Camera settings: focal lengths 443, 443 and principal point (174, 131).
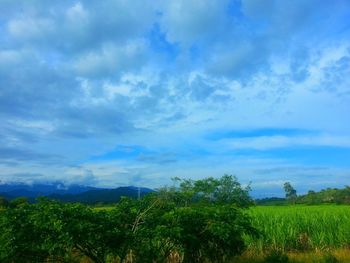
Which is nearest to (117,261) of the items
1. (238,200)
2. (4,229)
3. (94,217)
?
(94,217)

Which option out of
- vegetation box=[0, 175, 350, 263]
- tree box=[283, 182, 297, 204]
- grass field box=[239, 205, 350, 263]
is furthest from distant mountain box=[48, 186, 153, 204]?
tree box=[283, 182, 297, 204]

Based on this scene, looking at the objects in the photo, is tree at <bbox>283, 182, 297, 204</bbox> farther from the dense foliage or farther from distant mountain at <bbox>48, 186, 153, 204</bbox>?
the dense foliage

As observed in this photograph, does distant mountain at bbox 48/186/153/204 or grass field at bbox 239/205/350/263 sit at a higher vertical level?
distant mountain at bbox 48/186/153/204

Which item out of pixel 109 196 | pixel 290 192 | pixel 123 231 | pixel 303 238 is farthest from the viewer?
pixel 290 192

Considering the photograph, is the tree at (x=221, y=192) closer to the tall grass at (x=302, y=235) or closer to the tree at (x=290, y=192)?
the tall grass at (x=302, y=235)

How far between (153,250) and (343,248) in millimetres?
9879

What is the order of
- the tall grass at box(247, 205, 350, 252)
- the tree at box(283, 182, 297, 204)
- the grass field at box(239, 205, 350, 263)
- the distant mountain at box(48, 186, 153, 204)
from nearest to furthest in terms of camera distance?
the distant mountain at box(48, 186, 153, 204) < the grass field at box(239, 205, 350, 263) < the tall grass at box(247, 205, 350, 252) < the tree at box(283, 182, 297, 204)

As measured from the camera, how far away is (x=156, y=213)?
10.3 metres

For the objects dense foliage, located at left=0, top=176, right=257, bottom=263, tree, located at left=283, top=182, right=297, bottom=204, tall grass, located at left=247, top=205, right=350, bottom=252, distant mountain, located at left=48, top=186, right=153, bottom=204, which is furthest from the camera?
tree, located at left=283, top=182, right=297, bottom=204

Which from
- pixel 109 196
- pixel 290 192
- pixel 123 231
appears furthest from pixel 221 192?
pixel 290 192

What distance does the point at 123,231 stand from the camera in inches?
376

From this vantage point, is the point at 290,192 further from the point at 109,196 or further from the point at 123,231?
the point at 123,231

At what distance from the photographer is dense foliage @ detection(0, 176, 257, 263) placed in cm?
884

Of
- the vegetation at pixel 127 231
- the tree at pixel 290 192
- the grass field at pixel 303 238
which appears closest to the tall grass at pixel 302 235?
the grass field at pixel 303 238
